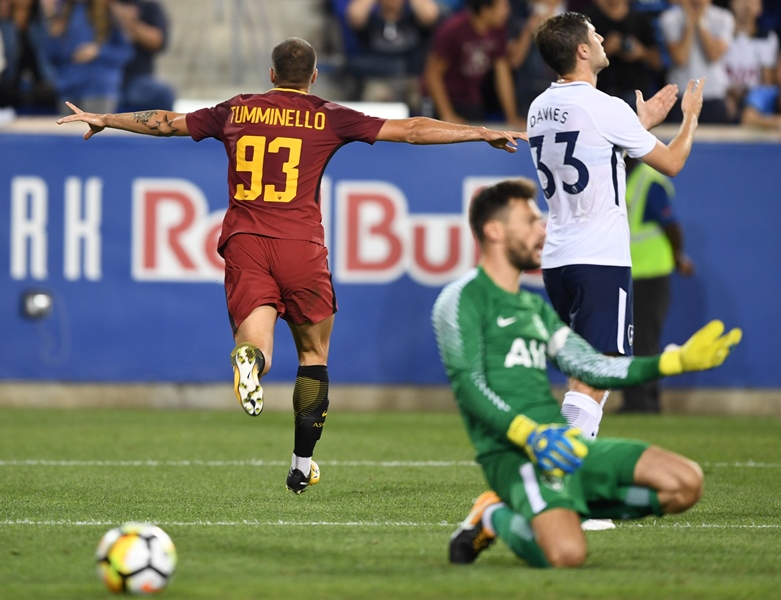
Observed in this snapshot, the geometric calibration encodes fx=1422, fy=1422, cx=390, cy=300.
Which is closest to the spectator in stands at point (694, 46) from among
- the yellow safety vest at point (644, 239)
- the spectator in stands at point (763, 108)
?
the spectator in stands at point (763, 108)

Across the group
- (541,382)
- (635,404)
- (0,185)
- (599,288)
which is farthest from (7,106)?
(541,382)

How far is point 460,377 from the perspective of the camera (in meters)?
5.03

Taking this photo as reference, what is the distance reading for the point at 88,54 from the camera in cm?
1355

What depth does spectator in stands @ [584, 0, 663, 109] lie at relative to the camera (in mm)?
12930

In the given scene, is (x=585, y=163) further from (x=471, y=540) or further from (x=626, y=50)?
(x=626, y=50)

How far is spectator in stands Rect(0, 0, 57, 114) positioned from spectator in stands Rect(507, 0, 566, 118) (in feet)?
14.8

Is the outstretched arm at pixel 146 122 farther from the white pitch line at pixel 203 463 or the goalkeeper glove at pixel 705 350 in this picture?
the goalkeeper glove at pixel 705 350

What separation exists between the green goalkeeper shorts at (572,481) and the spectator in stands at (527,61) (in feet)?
28.8

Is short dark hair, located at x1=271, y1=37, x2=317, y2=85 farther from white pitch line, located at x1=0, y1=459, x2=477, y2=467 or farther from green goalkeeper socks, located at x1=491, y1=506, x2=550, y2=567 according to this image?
green goalkeeper socks, located at x1=491, y1=506, x2=550, y2=567

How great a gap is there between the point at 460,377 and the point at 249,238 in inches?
90.3

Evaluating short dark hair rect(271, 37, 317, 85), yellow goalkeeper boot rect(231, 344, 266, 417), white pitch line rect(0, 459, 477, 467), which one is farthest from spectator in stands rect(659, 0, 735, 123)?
yellow goalkeeper boot rect(231, 344, 266, 417)

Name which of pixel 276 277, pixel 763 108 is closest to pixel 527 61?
pixel 763 108

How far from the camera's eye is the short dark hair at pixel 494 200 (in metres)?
Result: 5.19

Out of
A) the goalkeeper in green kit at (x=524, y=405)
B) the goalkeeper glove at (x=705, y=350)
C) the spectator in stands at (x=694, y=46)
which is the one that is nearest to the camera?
the goalkeeper glove at (x=705, y=350)
